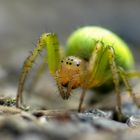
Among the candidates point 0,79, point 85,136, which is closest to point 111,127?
point 85,136

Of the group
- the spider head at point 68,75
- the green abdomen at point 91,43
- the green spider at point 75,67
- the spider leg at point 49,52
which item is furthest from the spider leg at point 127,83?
the spider leg at point 49,52

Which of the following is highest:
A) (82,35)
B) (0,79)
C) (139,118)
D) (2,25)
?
(2,25)

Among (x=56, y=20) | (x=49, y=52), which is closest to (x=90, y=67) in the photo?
(x=49, y=52)

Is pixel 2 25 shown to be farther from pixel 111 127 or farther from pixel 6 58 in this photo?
pixel 111 127

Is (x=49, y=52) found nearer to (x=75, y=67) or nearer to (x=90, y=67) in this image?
(x=75, y=67)

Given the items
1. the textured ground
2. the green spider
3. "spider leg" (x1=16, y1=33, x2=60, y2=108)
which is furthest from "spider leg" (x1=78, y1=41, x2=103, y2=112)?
"spider leg" (x1=16, y1=33, x2=60, y2=108)

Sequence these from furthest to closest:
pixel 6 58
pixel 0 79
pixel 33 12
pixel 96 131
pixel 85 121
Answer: pixel 33 12 < pixel 6 58 < pixel 0 79 < pixel 85 121 < pixel 96 131

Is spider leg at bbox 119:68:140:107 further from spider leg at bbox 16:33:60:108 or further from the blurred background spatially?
the blurred background

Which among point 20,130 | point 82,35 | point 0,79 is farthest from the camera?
point 0,79
